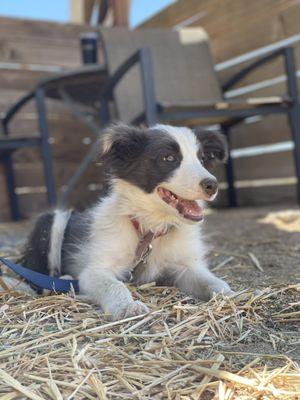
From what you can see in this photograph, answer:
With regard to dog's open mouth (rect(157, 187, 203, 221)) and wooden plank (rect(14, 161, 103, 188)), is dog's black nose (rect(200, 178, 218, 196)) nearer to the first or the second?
dog's open mouth (rect(157, 187, 203, 221))

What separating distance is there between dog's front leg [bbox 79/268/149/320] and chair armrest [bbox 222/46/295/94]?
3.22 meters

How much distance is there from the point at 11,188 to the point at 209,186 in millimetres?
4412

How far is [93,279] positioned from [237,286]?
2.17 feet

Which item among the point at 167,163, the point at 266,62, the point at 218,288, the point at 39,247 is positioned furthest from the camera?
the point at 266,62

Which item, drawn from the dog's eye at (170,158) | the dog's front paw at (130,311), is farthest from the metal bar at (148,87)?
the dog's front paw at (130,311)

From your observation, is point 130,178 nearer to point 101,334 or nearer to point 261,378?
point 101,334

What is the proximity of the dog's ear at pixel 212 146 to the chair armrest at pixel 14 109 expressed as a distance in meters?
2.99

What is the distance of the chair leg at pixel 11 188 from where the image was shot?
634 centimetres

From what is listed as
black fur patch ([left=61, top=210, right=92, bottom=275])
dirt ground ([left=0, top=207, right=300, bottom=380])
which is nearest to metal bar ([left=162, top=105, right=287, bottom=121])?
dirt ground ([left=0, top=207, right=300, bottom=380])

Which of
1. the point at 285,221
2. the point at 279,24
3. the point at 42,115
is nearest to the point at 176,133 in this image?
the point at 285,221

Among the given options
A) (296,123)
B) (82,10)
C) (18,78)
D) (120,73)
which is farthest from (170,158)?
(82,10)

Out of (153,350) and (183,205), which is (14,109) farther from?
(153,350)

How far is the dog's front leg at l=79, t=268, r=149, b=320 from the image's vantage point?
205 cm

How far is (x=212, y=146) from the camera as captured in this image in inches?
114
